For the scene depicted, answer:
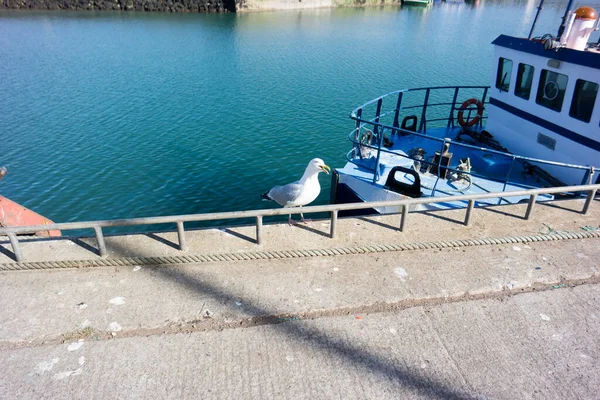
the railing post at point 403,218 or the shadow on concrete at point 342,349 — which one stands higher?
the railing post at point 403,218

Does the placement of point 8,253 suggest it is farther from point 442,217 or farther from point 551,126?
point 551,126

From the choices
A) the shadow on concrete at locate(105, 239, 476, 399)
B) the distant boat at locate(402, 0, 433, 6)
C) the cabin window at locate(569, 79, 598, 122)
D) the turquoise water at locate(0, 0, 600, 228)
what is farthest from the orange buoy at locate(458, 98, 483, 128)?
the distant boat at locate(402, 0, 433, 6)

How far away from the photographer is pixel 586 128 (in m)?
8.94

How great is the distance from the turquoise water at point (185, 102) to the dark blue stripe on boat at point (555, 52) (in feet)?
21.0

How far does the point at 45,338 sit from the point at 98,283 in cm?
86

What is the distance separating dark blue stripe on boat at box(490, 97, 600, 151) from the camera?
29.2ft

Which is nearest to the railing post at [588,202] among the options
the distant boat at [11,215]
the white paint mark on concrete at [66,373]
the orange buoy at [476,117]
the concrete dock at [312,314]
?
the concrete dock at [312,314]

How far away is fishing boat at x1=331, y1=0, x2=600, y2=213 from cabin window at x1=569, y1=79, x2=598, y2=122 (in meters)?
0.02

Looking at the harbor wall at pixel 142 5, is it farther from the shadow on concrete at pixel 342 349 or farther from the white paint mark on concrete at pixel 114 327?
the white paint mark on concrete at pixel 114 327

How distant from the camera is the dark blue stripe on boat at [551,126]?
29.2 feet

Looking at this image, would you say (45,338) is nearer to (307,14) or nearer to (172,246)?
(172,246)

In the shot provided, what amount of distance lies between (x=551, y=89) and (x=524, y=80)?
0.84m

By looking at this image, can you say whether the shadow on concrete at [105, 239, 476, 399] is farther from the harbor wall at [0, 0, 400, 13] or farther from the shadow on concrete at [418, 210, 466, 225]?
the harbor wall at [0, 0, 400, 13]

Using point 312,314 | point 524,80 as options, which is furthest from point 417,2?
point 312,314
